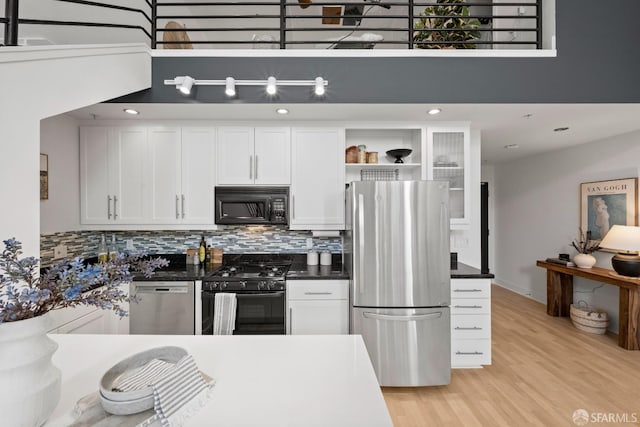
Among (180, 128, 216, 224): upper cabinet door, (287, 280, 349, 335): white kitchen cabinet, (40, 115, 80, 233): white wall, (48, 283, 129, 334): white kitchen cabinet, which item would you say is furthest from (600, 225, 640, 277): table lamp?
(40, 115, 80, 233): white wall

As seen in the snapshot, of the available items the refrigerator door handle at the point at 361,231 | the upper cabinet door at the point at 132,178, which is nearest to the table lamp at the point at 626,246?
the refrigerator door handle at the point at 361,231

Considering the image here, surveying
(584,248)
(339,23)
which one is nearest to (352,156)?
(339,23)

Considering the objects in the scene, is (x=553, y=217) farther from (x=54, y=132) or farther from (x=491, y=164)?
(x=54, y=132)

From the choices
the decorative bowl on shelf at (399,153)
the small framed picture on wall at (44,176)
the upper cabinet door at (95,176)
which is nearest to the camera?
the small framed picture on wall at (44,176)

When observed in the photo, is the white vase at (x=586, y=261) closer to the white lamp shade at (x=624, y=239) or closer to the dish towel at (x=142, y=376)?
the white lamp shade at (x=624, y=239)

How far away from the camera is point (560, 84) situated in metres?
2.43

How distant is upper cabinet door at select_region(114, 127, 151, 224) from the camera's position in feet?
9.64

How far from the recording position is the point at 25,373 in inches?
28.6

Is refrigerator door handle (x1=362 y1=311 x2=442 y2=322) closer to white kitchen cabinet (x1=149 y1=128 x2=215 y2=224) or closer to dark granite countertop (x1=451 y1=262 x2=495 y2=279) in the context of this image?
dark granite countertop (x1=451 y1=262 x2=495 y2=279)

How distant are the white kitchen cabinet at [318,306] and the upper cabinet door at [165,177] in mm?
1396

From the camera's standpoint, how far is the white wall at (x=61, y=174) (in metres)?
2.61

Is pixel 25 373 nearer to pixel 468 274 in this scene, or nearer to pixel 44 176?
pixel 44 176

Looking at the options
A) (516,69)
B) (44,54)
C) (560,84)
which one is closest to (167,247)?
(44,54)

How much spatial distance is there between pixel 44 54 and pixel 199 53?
3.23 feet
